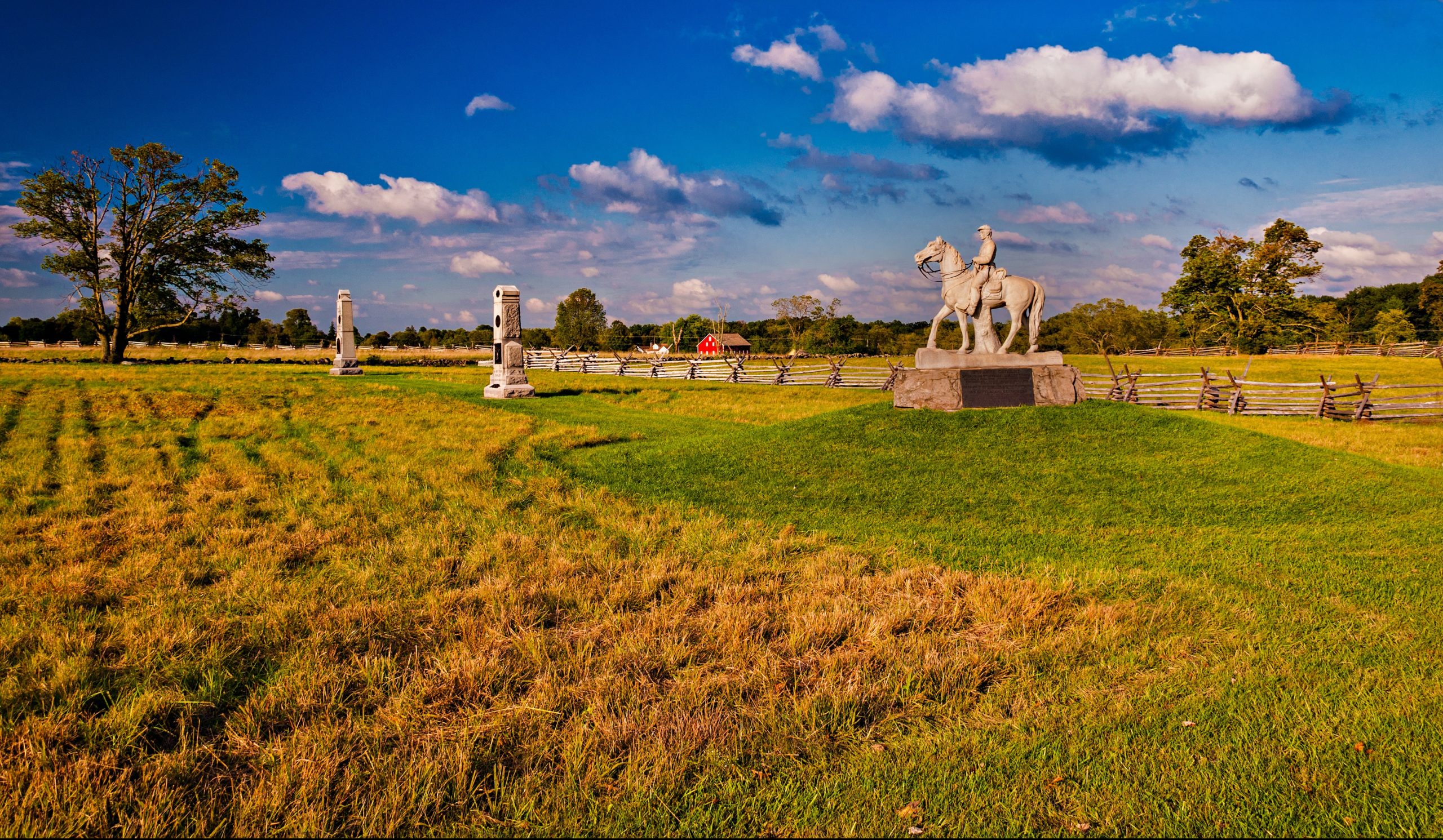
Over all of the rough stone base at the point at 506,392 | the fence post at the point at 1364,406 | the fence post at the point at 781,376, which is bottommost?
the fence post at the point at 1364,406

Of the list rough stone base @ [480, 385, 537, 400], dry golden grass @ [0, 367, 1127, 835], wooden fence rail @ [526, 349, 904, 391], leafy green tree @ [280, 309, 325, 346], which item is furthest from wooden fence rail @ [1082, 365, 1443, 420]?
leafy green tree @ [280, 309, 325, 346]

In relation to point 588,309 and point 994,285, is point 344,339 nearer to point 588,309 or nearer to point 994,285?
point 994,285

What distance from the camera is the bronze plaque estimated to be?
38.6 ft

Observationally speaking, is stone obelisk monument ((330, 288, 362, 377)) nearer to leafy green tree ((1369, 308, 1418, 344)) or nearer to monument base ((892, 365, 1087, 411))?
monument base ((892, 365, 1087, 411))

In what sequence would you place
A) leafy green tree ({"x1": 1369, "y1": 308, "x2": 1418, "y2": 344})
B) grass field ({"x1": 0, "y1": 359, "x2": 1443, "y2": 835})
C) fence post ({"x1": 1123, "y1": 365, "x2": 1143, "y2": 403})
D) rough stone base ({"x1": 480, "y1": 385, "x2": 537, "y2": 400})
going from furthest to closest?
leafy green tree ({"x1": 1369, "y1": 308, "x2": 1418, "y2": 344}), fence post ({"x1": 1123, "y1": 365, "x2": 1143, "y2": 403}), rough stone base ({"x1": 480, "y1": 385, "x2": 537, "y2": 400}), grass field ({"x1": 0, "y1": 359, "x2": 1443, "y2": 835})

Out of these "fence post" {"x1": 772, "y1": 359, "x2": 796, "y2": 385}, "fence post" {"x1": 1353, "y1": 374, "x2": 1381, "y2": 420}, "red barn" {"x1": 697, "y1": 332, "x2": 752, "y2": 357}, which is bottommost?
"fence post" {"x1": 1353, "y1": 374, "x2": 1381, "y2": 420}

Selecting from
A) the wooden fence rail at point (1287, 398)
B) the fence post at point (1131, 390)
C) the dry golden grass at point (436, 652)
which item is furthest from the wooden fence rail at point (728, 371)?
the dry golden grass at point (436, 652)

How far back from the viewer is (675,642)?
378cm

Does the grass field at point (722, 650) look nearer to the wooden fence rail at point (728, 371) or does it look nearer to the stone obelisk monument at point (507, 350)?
the stone obelisk monument at point (507, 350)

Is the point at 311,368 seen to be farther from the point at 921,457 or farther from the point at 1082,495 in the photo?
the point at 1082,495

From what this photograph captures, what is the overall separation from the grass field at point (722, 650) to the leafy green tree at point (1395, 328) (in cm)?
6968

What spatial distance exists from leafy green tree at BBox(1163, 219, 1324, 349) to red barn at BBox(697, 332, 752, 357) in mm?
42093

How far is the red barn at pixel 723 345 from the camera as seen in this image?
229ft

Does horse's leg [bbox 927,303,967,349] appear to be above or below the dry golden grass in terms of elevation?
above
